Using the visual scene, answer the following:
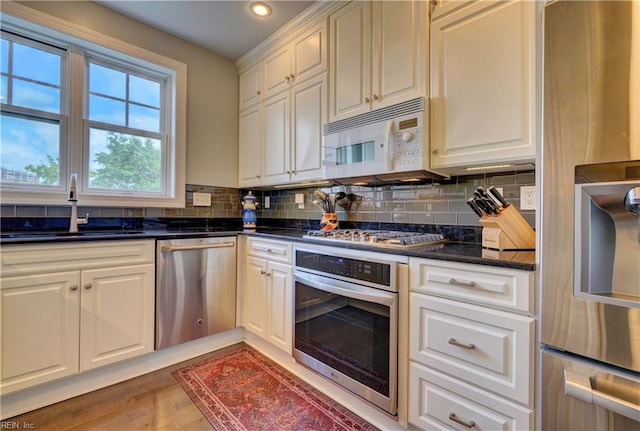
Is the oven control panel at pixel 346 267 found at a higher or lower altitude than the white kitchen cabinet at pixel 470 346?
A: higher

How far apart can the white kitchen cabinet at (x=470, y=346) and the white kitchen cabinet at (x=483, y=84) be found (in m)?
0.60

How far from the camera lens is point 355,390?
1.53 metres

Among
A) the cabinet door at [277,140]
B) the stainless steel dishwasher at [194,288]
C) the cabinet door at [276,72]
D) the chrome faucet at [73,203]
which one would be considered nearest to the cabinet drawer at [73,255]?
the stainless steel dishwasher at [194,288]

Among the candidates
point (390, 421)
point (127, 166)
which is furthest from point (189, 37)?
point (390, 421)

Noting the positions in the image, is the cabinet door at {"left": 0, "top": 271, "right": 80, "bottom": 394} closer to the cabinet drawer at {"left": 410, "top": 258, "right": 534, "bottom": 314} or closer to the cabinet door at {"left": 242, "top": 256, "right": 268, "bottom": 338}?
the cabinet door at {"left": 242, "top": 256, "right": 268, "bottom": 338}

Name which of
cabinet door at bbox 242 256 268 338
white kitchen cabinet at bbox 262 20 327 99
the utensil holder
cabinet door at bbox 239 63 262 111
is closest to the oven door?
cabinet door at bbox 242 256 268 338

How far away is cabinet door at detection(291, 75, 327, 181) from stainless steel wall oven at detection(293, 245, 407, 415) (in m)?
0.69

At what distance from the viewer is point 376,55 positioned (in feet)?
5.87

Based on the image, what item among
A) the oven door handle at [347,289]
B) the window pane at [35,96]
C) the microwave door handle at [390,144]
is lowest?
the oven door handle at [347,289]

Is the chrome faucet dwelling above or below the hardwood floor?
above

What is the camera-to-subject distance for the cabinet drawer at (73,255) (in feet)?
5.07

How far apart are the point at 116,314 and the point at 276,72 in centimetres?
213

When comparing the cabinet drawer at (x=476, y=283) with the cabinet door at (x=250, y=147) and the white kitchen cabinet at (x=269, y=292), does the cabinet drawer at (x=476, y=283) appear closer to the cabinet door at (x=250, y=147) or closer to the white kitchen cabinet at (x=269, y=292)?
the white kitchen cabinet at (x=269, y=292)

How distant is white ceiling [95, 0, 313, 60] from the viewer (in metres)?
2.14
